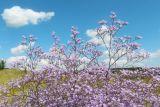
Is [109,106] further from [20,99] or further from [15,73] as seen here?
[15,73]

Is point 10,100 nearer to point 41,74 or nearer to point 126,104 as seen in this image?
point 41,74

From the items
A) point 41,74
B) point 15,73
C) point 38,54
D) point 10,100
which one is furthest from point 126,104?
point 15,73

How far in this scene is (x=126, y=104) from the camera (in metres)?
9.62

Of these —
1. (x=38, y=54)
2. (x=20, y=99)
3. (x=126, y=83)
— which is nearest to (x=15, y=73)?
(x=38, y=54)

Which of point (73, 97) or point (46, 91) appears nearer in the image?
point (73, 97)

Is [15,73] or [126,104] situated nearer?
[126,104]

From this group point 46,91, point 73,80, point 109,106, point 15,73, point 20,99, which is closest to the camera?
point 109,106

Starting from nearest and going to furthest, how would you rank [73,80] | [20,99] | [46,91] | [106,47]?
[73,80] < [46,91] < [20,99] < [106,47]

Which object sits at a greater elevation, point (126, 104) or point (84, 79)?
point (84, 79)

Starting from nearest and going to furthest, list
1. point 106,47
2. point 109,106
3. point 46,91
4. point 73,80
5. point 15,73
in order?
point 109,106
point 73,80
point 46,91
point 106,47
point 15,73

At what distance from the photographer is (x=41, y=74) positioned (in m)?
11.6

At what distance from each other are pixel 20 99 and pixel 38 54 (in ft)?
11.9

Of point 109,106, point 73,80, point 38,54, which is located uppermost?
point 38,54

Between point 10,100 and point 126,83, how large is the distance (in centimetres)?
470
